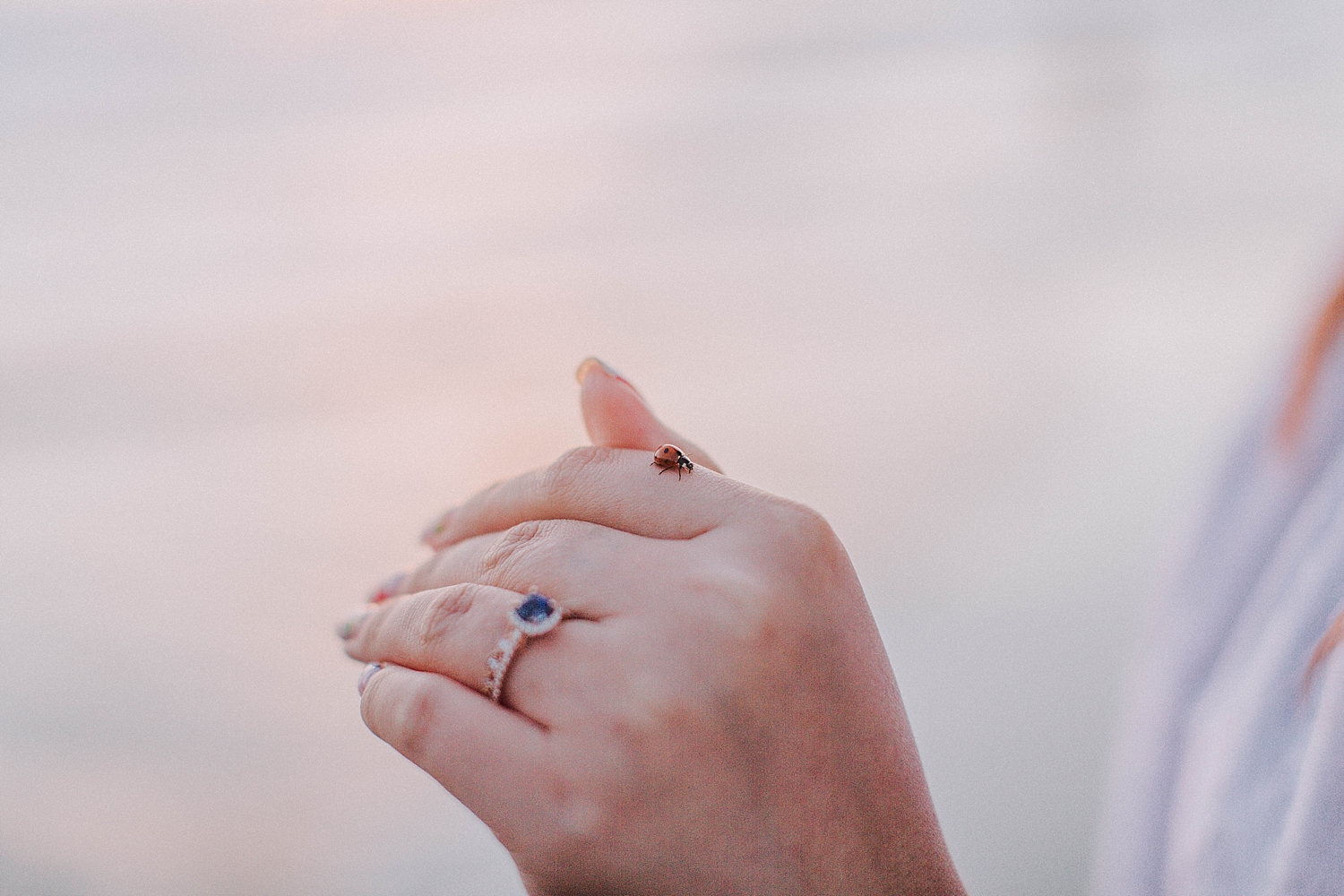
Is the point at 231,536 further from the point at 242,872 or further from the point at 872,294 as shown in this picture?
the point at 872,294

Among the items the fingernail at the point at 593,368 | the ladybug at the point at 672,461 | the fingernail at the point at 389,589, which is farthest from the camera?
the fingernail at the point at 389,589

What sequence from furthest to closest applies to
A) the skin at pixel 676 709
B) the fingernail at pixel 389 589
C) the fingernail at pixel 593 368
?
the fingernail at pixel 389 589
the fingernail at pixel 593 368
the skin at pixel 676 709

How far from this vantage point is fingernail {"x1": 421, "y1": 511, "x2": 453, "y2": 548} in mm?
824

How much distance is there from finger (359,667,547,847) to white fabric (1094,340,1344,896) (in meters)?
0.50

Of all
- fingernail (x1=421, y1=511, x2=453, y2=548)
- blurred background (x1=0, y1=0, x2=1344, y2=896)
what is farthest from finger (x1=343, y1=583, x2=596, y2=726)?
blurred background (x1=0, y1=0, x2=1344, y2=896)

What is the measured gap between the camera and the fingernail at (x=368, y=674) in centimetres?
68

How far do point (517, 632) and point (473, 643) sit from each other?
0.04 metres

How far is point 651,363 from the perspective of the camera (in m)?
1.23

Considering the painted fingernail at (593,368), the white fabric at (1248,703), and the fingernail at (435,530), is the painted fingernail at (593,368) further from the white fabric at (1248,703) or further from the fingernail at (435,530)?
the white fabric at (1248,703)

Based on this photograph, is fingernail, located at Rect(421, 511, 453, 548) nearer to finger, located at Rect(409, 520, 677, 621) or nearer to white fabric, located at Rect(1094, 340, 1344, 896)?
finger, located at Rect(409, 520, 677, 621)

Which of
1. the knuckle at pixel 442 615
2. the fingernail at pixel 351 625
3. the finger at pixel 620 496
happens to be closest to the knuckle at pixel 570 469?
the finger at pixel 620 496

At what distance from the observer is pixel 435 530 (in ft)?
2.75

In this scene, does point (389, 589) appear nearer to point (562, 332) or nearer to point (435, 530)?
point (435, 530)

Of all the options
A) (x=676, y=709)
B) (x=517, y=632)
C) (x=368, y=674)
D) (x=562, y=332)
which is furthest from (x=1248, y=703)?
(x=562, y=332)
